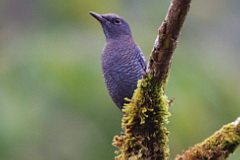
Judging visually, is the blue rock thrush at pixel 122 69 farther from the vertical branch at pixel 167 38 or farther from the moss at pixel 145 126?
the vertical branch at pixel 167 38

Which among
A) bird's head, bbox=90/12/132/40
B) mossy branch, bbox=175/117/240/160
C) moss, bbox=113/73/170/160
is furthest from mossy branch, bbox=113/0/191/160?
bird's head, bbox=90/12/132/40

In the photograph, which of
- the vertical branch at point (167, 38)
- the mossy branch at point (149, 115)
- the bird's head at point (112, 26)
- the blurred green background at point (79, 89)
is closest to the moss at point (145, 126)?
the mossy branch at point (149, 115)

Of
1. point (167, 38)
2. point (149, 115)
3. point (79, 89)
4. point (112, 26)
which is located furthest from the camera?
point (79, 89)

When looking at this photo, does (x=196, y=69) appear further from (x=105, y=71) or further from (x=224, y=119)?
(x=105, y=71)

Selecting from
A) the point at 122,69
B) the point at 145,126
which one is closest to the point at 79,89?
the point at 122,69

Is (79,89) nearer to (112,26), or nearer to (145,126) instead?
(112,26)

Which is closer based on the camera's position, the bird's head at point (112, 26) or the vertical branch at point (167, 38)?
the vertical branch at point (167, 38)

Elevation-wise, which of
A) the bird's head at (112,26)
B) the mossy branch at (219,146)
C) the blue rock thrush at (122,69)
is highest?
the bird's head at (112,26)
